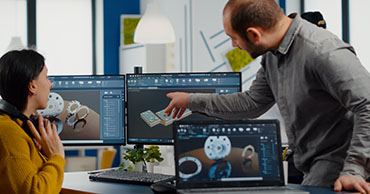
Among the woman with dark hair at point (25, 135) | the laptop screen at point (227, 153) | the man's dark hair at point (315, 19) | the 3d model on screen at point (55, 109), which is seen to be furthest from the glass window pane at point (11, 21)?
the laptop screen at point (227, 153)

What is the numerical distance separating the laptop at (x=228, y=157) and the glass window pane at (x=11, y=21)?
19.4ft

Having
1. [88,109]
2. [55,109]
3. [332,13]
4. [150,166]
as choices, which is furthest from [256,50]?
[332,13]

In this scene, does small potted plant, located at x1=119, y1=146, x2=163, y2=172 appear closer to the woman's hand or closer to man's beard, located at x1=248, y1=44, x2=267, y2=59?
the woman's hand

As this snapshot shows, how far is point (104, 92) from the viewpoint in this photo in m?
2.76

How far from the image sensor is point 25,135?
203 centimetres

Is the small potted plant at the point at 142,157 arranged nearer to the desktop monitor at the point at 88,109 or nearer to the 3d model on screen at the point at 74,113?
the desktop monitor at the point at 88,109

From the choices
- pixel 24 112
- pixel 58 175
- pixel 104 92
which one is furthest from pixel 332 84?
pixel 104 92

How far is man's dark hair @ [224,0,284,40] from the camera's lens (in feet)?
5.93

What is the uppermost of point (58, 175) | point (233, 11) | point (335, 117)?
point (233, 11)

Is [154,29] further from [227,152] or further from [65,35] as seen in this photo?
[227,152]

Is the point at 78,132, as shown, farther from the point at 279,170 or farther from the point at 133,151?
the point at 279,170

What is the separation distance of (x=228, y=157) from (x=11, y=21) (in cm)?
621

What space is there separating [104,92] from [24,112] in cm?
65

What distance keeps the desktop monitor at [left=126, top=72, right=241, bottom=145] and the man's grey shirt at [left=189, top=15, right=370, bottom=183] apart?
1.70 feet
